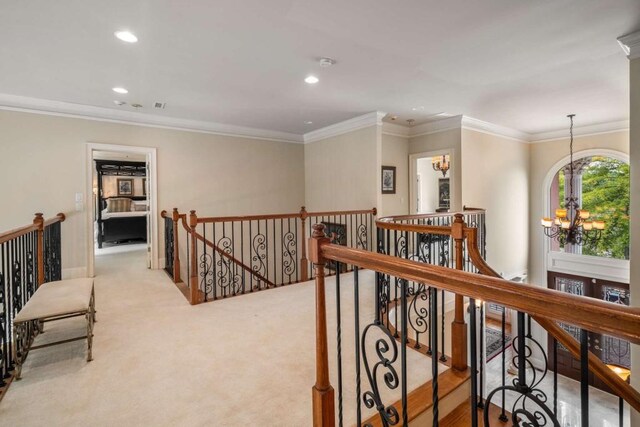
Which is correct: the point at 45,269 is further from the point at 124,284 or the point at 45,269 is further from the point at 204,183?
the point at 204,183

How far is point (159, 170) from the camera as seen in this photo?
5414mm

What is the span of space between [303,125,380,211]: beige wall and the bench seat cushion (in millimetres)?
4215

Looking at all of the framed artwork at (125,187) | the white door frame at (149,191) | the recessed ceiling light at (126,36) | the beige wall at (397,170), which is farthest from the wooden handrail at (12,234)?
the framed artwork at (125,187)

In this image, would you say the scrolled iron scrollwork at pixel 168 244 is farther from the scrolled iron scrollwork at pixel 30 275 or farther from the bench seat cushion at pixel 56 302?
the bench seat cushion at pixel 56 302

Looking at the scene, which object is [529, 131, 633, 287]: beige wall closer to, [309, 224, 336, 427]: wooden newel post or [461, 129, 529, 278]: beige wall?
[461, 129, 529, 278]: beige wall

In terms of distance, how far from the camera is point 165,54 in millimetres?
3092

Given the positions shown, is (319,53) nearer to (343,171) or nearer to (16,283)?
(343,171)

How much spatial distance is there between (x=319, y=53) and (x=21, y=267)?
10.9 ft

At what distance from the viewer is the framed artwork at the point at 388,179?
19.5ft

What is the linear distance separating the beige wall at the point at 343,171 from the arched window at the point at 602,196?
4.80 m

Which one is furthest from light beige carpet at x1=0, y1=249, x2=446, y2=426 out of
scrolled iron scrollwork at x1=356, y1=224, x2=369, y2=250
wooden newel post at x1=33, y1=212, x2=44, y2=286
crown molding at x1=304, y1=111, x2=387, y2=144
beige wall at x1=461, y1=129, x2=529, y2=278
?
beige wall at x1=461, y1=129, x2=529, y2=278

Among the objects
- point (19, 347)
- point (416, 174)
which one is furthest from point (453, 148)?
point (19, 347)

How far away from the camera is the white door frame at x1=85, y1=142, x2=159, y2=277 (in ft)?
15.9

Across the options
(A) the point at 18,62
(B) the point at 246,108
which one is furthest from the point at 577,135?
(A) the point at 18,62
